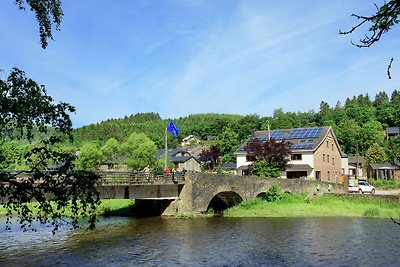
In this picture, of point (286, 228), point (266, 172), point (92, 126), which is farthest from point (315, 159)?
point (92, 126)

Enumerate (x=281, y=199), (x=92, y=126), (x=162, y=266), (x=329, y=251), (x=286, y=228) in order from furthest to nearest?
(x=92, y=126) < (x=281, y=199) < (x=286, y=228) < (x=329, y=251) < (x=162, y=266)

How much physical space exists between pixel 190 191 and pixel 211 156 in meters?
58.9

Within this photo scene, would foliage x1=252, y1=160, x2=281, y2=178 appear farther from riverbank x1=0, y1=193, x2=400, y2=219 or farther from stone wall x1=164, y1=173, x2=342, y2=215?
riverbank x1=0, y1=193, x2=400, y2=219

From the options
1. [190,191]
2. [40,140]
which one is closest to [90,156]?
[190,191]

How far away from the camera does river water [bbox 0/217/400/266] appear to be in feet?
62.5

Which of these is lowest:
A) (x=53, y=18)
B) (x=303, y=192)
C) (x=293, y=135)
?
(x=303, y=192)

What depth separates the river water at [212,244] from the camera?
19062 mm

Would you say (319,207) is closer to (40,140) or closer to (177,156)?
(40,140)

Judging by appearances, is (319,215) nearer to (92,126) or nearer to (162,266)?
(162,266)

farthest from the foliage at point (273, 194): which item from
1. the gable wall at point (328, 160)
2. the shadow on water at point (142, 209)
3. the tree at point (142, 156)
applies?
the tree at point (142, 156)

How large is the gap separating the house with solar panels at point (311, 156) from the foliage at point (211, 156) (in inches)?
1136

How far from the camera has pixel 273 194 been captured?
4138 cm

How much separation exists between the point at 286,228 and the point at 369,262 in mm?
10975

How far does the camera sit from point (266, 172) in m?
49.6
